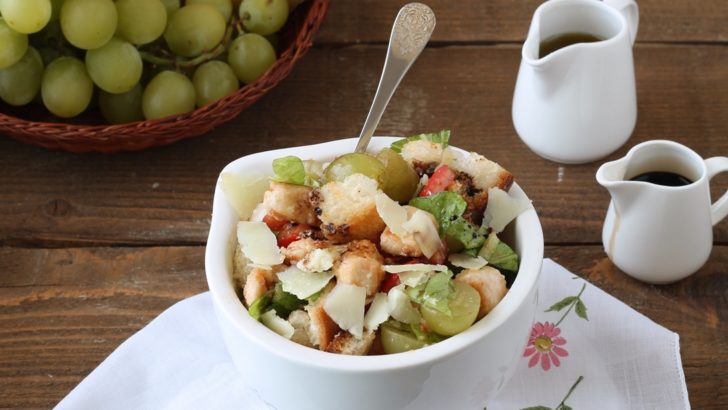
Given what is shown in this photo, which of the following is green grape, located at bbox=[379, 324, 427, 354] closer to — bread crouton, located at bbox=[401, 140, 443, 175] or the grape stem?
bread crouton, located at bbox=[401, 140, 443, 175]

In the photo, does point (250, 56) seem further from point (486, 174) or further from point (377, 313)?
point (377, 313)

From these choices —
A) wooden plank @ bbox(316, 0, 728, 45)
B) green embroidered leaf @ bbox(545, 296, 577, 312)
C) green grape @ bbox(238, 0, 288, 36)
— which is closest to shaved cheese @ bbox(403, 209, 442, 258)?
green embroidered leaf @ bbox(545, 296, 577, 312)

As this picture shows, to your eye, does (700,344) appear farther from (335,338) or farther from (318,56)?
(318,56)

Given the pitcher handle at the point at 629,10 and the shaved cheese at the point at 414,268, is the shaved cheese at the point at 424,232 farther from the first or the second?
the pitcher handle at the point at 629,10

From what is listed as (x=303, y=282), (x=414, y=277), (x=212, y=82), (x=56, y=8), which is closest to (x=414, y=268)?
(x=414, y=277)

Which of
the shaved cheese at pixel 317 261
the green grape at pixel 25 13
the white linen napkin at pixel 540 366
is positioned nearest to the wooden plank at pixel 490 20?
the green grape at pixel 25 13
